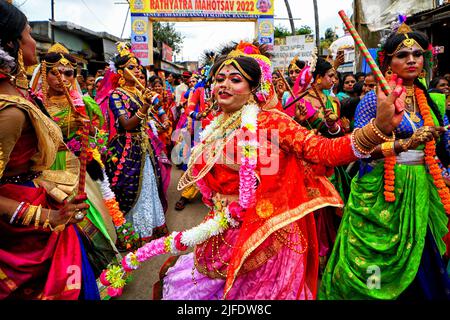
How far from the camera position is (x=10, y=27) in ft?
5.48

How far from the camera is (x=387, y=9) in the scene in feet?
25.0

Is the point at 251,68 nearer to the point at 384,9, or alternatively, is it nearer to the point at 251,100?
the point at 251,100

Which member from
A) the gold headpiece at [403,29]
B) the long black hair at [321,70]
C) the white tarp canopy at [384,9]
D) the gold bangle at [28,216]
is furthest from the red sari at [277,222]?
the white tarp canopy at [384,9]

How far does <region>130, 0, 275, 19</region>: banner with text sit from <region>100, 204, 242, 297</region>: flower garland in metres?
10.9

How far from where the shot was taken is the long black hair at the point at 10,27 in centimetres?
165

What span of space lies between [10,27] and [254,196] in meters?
1.48

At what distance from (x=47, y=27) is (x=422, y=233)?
1474 centimetres

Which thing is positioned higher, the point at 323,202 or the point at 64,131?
the point at 64,131

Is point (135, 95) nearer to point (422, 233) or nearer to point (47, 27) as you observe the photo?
point (422, 233)

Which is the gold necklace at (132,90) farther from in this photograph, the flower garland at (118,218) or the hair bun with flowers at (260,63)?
the hair bun with flowers at (260,63)

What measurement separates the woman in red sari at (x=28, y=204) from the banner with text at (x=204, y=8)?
10.7 m

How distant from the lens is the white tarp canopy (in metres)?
7.43

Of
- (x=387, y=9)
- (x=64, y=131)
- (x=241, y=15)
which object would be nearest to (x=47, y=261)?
(x=64, y=131)

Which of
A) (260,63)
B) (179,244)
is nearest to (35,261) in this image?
(179,244)
